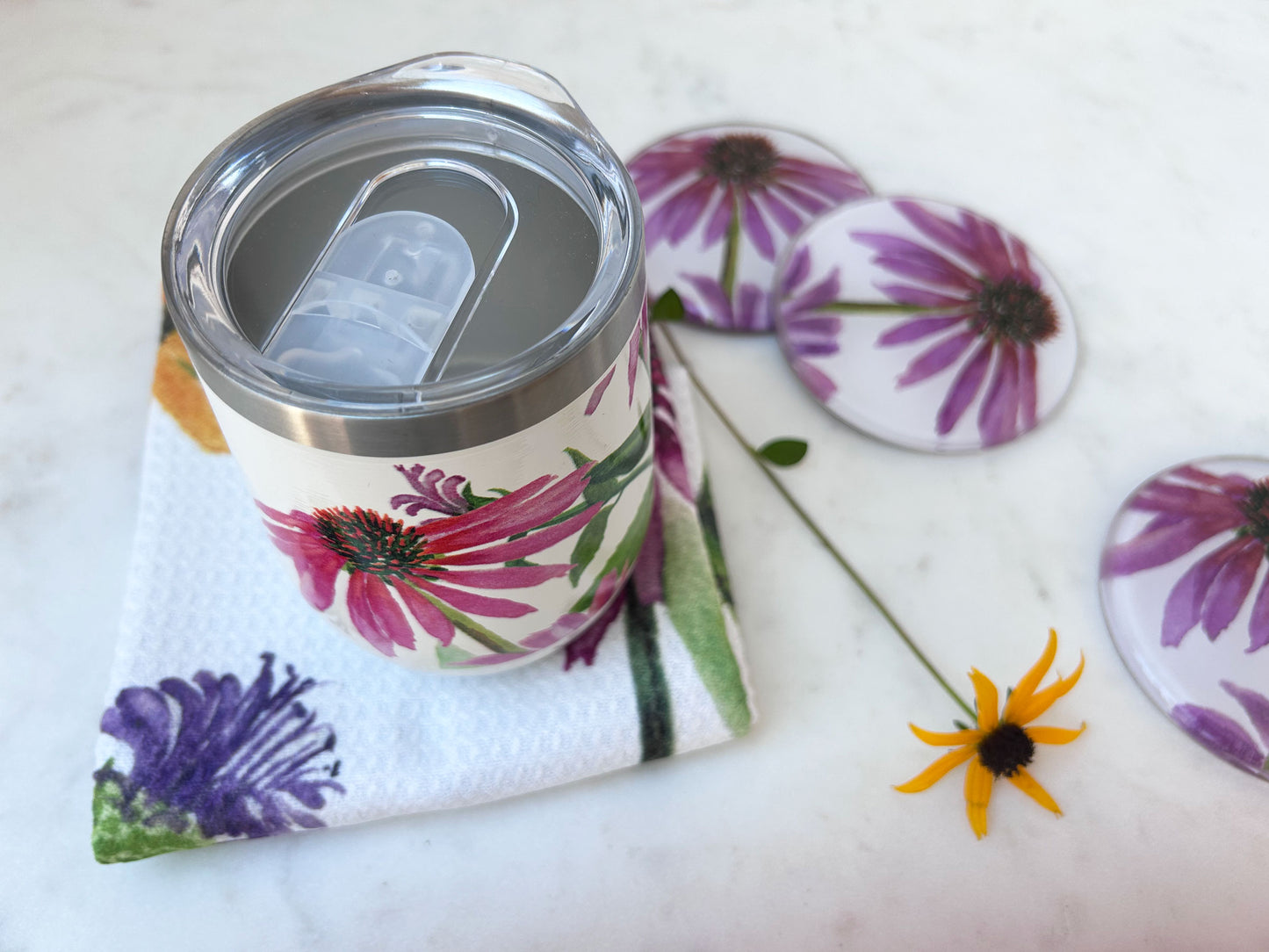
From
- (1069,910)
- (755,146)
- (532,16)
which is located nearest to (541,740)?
(1069,910)

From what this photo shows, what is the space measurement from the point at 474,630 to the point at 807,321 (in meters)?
0.22

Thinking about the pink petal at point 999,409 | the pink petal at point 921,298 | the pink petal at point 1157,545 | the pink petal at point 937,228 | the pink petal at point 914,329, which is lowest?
the pink petal at point 1157,545

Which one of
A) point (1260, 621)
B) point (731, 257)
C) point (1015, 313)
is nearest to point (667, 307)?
point (731, 257)

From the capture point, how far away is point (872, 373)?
0.42 metres

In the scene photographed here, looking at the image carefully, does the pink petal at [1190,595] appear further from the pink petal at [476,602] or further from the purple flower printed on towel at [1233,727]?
the pink petal at [476,602]

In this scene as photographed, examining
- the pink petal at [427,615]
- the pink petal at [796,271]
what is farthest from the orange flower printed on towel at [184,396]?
the pink petal at [796,271]

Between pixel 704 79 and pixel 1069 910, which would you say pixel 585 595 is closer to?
pixel 1069 910

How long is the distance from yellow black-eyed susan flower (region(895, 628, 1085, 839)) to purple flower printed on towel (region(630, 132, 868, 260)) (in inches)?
8.6

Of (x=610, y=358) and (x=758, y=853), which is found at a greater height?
(x=610, y=358)

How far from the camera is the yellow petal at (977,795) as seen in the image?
13.2 inches

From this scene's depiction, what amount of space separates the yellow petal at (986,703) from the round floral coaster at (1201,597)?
6cm

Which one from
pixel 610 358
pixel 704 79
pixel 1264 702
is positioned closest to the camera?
pixel 610 358

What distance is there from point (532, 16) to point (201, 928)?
0.50 metres

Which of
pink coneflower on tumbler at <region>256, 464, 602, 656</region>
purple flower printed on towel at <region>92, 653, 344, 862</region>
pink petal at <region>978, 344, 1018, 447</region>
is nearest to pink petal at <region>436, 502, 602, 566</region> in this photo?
pink coneflower on tumbler at <region>256, 464, 602, 656</region>
